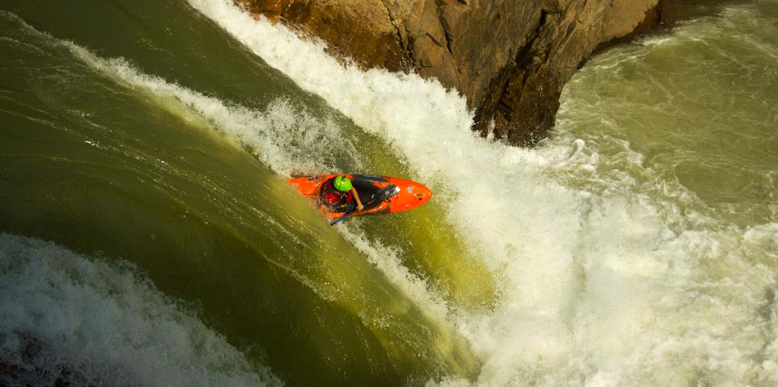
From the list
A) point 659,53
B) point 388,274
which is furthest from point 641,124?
point 388,274

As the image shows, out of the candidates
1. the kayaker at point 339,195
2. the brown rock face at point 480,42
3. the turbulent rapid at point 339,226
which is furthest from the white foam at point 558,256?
the kayaker at point 339,195

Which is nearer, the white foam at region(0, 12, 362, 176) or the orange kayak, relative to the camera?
the white foam at region(0, 12, 362, 176)

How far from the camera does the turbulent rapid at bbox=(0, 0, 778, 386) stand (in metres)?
5.23

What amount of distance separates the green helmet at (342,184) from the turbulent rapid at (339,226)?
419 mm

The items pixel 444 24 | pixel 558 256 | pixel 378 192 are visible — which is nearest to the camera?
pixel 378 192

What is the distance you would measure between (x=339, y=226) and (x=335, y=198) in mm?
308

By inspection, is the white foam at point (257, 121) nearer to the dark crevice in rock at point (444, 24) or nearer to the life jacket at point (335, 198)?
the life jacket at point (335, 198)

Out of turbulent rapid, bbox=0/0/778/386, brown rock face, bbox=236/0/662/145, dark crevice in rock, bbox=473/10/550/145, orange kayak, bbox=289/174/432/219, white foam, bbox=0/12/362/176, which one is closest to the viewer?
turbulent rapid, bbox=0/0/778/386

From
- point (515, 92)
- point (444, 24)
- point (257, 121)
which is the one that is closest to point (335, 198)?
point (257, 121)

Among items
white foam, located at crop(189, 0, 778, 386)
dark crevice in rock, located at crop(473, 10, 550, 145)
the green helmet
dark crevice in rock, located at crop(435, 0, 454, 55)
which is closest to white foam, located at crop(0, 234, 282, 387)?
the green helmet

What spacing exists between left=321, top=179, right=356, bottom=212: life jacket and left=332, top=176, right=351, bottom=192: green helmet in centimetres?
4

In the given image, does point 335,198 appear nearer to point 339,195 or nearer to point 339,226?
point 339,195

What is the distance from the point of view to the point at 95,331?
481 cm

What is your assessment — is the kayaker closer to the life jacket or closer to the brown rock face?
the life jacket
